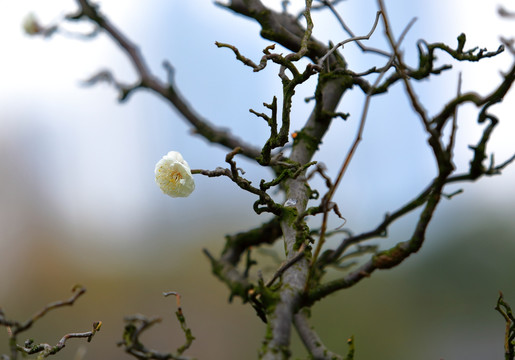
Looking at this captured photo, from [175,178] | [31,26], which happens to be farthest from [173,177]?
[31,26]

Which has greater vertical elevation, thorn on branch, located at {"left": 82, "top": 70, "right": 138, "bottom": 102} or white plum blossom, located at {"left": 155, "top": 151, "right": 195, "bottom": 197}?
thorn on branch, located at {"left": 82, "top": 70, "right": 138, "bottom": 102}

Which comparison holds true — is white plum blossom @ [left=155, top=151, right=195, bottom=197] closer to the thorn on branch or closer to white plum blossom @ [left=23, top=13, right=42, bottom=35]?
the thorn on branch

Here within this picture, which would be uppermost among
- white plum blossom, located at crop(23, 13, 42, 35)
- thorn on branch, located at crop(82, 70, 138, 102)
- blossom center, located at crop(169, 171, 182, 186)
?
white plum blossom, located at crop(23, 13, 42, 35)

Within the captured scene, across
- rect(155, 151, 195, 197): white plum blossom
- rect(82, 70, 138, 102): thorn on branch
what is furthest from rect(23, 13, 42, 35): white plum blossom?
rect(155, 151, 195, 197): white plum blossom

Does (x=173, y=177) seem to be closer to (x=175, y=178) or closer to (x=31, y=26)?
(x=175, y=178)

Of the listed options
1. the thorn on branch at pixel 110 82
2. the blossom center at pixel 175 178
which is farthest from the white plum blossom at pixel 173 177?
the thorn on branch at pixel 110 82

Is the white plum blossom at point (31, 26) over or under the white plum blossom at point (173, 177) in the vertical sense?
over

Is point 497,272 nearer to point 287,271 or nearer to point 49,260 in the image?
point 287,271

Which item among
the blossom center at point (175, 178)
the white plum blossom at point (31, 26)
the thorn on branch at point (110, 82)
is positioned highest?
the white plum blossom at point (31, 26)

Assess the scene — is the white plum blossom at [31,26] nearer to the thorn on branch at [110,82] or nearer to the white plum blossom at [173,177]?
the thorn on branch at [110,82]
